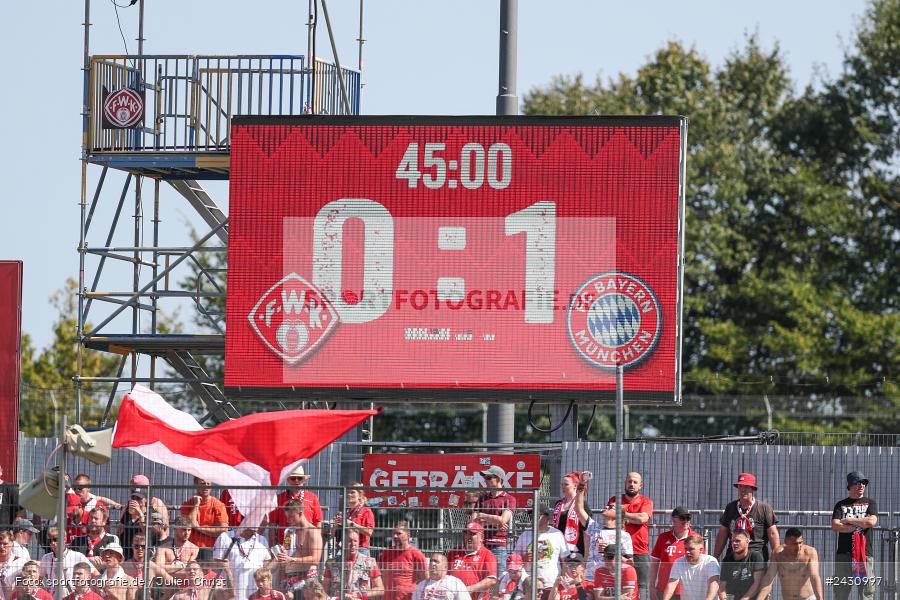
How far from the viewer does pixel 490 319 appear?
1809 cm

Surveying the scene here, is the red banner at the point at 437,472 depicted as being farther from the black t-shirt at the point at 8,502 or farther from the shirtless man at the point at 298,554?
the shirtless man at the point at 298,554

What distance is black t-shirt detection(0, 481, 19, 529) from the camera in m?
16.7

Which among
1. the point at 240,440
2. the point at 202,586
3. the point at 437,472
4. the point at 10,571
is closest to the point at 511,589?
the point at 202,586

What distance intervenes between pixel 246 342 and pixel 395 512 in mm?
2419

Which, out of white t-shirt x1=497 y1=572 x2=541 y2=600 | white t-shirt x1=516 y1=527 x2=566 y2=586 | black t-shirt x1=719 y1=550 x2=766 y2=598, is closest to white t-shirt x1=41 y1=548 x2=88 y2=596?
white t-shirt x1=497 y1=572 x2=541 y2=600

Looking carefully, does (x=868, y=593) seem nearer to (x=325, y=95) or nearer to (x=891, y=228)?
(x=325, y=95)

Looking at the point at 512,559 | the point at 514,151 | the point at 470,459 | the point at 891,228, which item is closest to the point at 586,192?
the point at 514,151

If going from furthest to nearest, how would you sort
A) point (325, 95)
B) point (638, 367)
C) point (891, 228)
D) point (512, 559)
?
point (891, 228), point (325, 95), point (638, 367), point (512, 559)

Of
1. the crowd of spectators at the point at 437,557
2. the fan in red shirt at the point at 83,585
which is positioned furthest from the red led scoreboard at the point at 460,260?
the fan in red shirt at the point at 83,585

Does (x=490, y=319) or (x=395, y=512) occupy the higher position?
(x=490, y=319)

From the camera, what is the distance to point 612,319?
1794 cm

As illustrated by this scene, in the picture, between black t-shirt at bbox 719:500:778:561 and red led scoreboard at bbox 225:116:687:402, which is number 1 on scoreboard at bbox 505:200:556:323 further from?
black t-shirt at bbox 719:500:778:561

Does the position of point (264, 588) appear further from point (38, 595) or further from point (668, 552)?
point (668, 552)

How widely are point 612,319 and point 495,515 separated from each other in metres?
3.72
